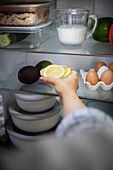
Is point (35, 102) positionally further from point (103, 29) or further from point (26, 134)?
point (103, 29)

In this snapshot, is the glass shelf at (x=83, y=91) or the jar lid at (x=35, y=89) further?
the jar lid at (x=35, y=89)

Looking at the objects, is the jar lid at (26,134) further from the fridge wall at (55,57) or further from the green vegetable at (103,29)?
the green vegetable at (103,29)

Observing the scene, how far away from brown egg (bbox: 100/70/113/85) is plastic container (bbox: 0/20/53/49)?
39 cm

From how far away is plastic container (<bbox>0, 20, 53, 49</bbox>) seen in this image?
39.9 inches

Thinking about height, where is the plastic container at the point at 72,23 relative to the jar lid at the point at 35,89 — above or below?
above

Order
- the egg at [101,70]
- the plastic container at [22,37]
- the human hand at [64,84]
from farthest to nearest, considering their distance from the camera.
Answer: the egg at [101,70], the plastic container at [22,37], the human hand at [64,84]

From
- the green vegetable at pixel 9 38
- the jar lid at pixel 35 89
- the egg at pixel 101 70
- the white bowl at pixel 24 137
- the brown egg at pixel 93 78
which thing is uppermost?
the green vegetable at pixel 9 38

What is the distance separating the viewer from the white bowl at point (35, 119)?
52.2 inches

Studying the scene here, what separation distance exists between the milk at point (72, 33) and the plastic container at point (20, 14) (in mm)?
138

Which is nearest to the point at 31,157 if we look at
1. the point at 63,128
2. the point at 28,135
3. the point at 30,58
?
the point at 63,128

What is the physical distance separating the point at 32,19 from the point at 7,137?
3.12 ft

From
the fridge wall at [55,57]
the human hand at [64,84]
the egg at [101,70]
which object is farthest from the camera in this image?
the fridge wall at [55,57]

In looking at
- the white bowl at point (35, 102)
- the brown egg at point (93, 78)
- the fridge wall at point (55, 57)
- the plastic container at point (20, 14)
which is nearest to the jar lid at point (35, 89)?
the white bowl at point (35, 102)

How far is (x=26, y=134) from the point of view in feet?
4.60
